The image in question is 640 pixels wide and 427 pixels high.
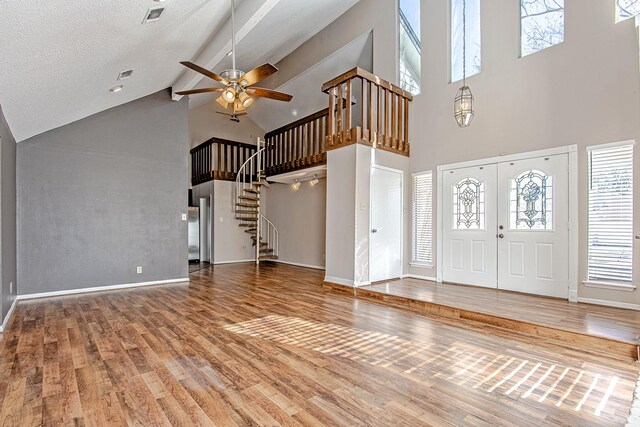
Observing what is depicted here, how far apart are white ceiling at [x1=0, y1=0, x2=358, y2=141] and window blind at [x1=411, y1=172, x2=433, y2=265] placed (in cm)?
406

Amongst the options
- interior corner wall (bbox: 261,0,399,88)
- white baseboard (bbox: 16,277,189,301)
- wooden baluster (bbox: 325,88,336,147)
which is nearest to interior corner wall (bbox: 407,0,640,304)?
interior corner wall (bbox: 261,0,399,88)

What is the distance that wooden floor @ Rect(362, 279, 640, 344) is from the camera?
342 cm

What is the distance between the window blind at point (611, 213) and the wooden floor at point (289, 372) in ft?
6.11

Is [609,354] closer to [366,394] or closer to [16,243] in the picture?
[366,394]

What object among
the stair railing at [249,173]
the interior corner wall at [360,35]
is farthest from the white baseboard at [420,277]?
the stair railing at [249,173]

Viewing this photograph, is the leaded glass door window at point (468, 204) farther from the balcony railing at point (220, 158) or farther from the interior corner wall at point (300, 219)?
the balcony railing at point (220, 158)

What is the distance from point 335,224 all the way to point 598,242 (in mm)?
3818

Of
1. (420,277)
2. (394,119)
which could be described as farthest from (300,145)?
(420,277)

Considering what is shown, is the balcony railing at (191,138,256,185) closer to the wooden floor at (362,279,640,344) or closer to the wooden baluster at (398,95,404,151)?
Answer: the wooden baluster at (398,95,404,151)

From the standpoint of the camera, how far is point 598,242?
4.39 m

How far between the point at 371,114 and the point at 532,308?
386 cm

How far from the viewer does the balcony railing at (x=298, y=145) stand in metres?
7.88

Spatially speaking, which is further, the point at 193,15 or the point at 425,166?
the point at 425,166

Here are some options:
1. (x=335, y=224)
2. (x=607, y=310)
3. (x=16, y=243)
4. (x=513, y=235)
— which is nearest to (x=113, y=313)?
(x=16, y=243)
